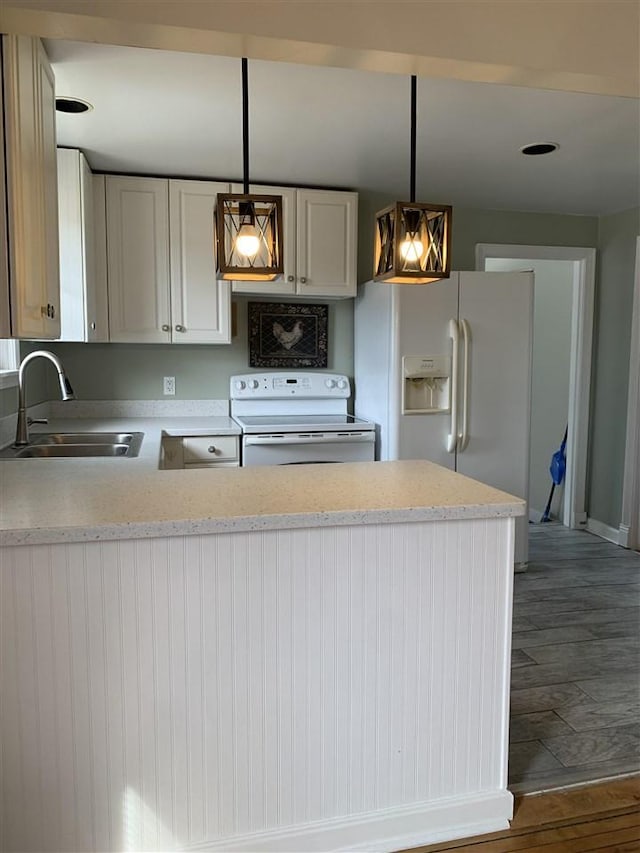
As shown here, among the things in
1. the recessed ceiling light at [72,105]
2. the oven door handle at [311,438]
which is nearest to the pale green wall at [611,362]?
the oven door handle at [311,438]

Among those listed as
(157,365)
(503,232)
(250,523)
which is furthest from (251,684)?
(503,232)

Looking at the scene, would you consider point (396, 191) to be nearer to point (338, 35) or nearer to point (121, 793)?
point (338, 35)

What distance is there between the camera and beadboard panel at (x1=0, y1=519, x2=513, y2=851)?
62.8 inches

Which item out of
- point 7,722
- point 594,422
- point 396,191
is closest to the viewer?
point 7,722

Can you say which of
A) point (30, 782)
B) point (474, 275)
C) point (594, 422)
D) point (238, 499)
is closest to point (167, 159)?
point (474, 275)

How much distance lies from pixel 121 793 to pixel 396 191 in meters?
3.45

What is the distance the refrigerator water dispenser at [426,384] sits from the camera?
368 centimetres

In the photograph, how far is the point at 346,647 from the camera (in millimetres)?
1775

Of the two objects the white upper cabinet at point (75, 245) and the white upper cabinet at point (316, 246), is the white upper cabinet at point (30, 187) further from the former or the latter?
the white upper cabinet at point (316, 246)

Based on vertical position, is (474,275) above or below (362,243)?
below

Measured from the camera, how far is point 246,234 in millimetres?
1959

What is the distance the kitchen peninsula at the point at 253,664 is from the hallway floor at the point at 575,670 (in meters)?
0.42

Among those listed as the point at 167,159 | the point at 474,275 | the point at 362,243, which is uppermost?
the point at 167,159

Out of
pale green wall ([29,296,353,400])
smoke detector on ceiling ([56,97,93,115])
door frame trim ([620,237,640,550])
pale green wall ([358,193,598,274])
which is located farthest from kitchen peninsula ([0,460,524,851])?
door frame trim ([620,237,640,550])
